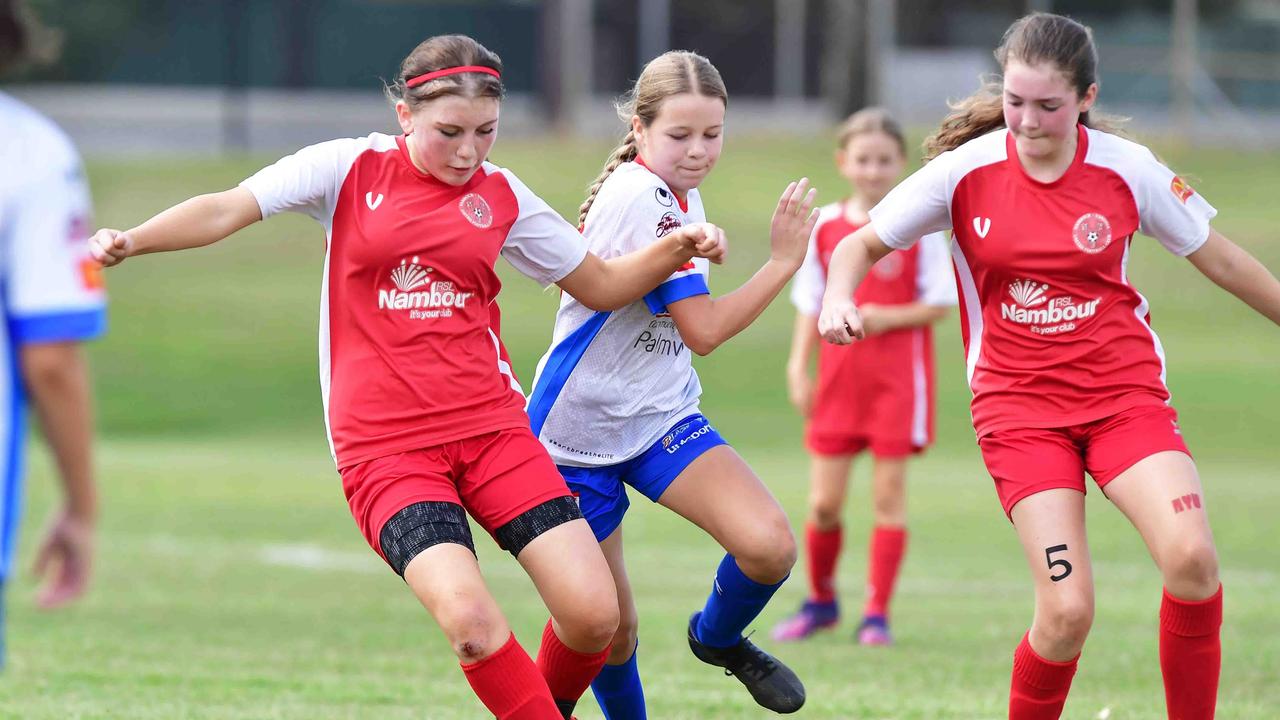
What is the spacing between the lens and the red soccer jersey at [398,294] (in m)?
4.66

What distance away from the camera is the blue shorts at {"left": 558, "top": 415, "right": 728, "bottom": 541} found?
518cm

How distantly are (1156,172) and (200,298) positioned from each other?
19.5 meters

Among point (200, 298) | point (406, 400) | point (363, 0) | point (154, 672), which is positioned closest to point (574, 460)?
point (406, 400)

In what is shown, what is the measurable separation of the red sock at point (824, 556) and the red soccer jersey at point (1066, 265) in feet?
10.8

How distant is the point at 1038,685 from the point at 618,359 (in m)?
1.58

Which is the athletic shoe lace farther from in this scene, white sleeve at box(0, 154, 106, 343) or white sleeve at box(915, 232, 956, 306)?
white sleeve at box(915, 232, 956, 306)

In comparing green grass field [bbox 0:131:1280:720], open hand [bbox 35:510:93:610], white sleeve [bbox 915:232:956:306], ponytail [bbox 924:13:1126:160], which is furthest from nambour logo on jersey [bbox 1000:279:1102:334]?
white sleeve [bbox 915:232:956:306]

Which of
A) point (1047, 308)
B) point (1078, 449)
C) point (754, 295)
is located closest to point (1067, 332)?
point (1047, 308)

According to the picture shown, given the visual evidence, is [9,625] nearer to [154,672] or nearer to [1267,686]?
[154,672]

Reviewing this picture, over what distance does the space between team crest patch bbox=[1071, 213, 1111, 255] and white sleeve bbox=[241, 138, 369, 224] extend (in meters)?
2.06

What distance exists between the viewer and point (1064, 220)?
4805 mm

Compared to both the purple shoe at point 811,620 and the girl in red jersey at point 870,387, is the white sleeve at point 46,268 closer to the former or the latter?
the girl in red jersey at point 870,387

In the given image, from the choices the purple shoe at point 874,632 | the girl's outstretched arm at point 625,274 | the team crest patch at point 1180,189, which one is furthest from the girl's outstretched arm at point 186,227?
the purple shoe at point 874,632

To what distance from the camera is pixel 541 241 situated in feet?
16.1
